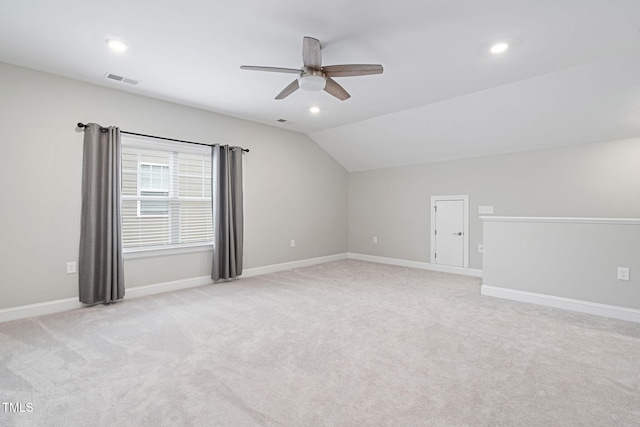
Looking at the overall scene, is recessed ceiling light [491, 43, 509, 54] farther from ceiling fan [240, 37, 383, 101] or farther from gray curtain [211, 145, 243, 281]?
gray curtain [211, 145, 243, 281]

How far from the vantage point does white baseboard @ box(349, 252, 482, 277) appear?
5460 mm

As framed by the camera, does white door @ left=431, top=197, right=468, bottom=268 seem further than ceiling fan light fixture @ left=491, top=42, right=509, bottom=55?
Yes

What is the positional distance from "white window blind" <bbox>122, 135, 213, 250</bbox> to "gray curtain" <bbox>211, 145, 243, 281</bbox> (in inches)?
8.8

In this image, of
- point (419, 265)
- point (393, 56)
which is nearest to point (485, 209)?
point (419, 265)

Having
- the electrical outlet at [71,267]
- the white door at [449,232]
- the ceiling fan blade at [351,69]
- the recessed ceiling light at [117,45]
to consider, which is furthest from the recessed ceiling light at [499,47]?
the electrical outlet at [71,267]

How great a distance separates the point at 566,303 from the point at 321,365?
3.04 m

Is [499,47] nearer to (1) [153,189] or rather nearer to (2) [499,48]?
(2) [499,48]

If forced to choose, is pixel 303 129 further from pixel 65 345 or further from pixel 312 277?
pixel 65 345

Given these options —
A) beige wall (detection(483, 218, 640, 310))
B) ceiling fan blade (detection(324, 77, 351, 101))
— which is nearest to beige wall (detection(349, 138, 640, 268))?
beige wall (detection(483, 218, 640, 310))

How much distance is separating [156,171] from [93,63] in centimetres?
153

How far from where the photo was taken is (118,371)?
2.25m

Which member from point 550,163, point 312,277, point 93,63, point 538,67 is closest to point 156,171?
point 93,63

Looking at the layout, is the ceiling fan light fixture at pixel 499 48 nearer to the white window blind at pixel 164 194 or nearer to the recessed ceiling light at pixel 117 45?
the recessed ceiling light at pixel 117 45

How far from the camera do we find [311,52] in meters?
2.62
